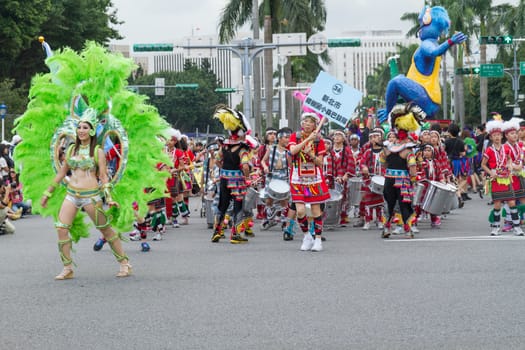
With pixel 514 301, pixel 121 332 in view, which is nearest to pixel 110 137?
pixel 121 332

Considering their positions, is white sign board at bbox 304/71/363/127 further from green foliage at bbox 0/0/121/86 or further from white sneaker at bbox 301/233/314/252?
green foliage at bbox 0/0/121/86

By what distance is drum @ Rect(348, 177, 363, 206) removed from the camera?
17.9 m

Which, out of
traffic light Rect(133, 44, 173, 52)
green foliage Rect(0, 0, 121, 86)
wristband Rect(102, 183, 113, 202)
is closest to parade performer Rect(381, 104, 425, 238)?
wristband Rect(102, 183, 113, 202)

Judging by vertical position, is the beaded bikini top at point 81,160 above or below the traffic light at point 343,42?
below

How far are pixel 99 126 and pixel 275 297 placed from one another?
3.01 metres

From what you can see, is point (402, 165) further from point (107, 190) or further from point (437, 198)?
point (107, 190)

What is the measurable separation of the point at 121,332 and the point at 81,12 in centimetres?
4862

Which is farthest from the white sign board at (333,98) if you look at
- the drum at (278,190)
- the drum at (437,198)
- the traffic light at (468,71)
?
the traffic light at (468,71)

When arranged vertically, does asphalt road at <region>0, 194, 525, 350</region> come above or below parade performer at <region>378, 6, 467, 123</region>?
below

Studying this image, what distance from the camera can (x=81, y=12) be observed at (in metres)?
54.4

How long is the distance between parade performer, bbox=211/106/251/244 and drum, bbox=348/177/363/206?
3466 mm

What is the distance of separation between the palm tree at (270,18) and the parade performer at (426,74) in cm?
1055

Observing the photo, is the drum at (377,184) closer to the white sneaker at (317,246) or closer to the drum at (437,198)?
the drum at (437,198)

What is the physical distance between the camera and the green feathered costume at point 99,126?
10805 mm
